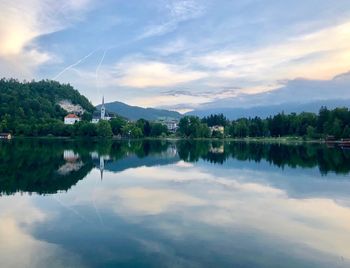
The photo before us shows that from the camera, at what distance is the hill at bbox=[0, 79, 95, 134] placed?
4655 inches

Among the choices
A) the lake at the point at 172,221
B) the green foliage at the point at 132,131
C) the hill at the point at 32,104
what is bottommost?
the lake at the point at 172,221

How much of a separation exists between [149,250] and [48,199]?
891 centimetres

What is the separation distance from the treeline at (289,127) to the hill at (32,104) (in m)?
42.7

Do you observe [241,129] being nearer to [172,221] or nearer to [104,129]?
[104,129]

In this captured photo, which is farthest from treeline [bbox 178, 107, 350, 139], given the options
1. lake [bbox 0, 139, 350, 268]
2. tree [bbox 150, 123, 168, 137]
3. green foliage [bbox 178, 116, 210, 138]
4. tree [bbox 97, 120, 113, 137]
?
lake [bbox 0, 139, 350, 268]

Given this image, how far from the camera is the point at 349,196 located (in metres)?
20.1

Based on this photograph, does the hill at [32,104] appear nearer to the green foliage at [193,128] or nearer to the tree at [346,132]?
the green foliage at [193,128]

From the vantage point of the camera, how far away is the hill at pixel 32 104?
118 m

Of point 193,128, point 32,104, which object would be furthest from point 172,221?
point 32,104

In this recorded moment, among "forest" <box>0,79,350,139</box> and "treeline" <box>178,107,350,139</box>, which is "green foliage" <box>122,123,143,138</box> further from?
"treeline" <box>178,107,350,139</box>

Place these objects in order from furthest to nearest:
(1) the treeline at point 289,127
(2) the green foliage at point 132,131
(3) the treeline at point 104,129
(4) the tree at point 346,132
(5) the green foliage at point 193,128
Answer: (5) the green foliage at point 193,128 → (2) the green foliage at point 132,131 → (3) the treeline at point 104,129 → (1) the treeline at point 289,127 → (4) the tree at point 346,132

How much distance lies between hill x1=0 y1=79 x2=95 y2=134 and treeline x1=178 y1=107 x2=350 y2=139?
42.7m

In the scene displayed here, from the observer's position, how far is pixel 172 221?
14.5 meters

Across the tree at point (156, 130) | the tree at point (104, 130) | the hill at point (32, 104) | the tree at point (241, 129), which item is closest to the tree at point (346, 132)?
the tree at point (241, 129)
